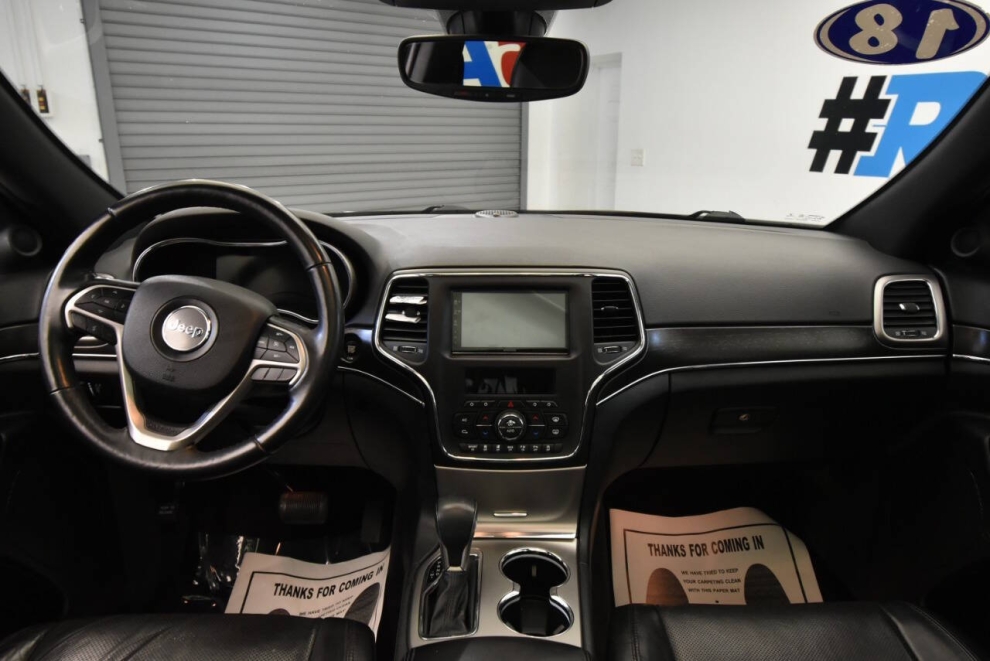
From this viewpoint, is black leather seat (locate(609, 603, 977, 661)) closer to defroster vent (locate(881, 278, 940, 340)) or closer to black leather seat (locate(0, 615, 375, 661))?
black leather seat (locate(0, 615, 375, 661))

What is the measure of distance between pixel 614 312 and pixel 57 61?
3.19 metres

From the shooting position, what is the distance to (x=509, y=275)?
125 cm

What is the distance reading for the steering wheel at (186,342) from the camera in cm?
90

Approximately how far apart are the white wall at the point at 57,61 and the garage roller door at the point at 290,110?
0.29 ft

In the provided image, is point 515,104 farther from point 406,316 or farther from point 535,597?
point 535,597

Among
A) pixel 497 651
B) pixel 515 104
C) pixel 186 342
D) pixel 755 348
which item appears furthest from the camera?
pixel 515 104

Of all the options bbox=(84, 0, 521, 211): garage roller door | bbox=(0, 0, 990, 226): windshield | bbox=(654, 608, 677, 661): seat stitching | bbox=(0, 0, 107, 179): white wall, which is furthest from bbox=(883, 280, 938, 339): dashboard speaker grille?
bbox=(0, 0, 107, 179): white wall

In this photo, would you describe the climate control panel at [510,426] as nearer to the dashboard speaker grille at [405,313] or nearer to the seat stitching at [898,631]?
the dashboard speaker grille at [405,313]

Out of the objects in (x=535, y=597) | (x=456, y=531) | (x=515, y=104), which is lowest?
(x=535, y=597)

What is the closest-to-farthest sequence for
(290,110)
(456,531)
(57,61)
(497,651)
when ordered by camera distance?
1. (497,651)
2. (456,531)
3. (57,61)
4. (290,110)

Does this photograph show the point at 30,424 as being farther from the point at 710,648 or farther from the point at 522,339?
the point at 710,648

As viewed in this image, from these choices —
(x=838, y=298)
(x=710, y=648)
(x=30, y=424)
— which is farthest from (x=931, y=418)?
A: (x=30, y=424)

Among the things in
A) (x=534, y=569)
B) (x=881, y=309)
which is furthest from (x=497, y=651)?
(x=881, y=309)

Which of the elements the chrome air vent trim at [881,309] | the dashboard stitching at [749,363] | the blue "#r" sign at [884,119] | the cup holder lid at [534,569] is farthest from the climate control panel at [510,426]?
the blue "#r" sign at [884,119]
